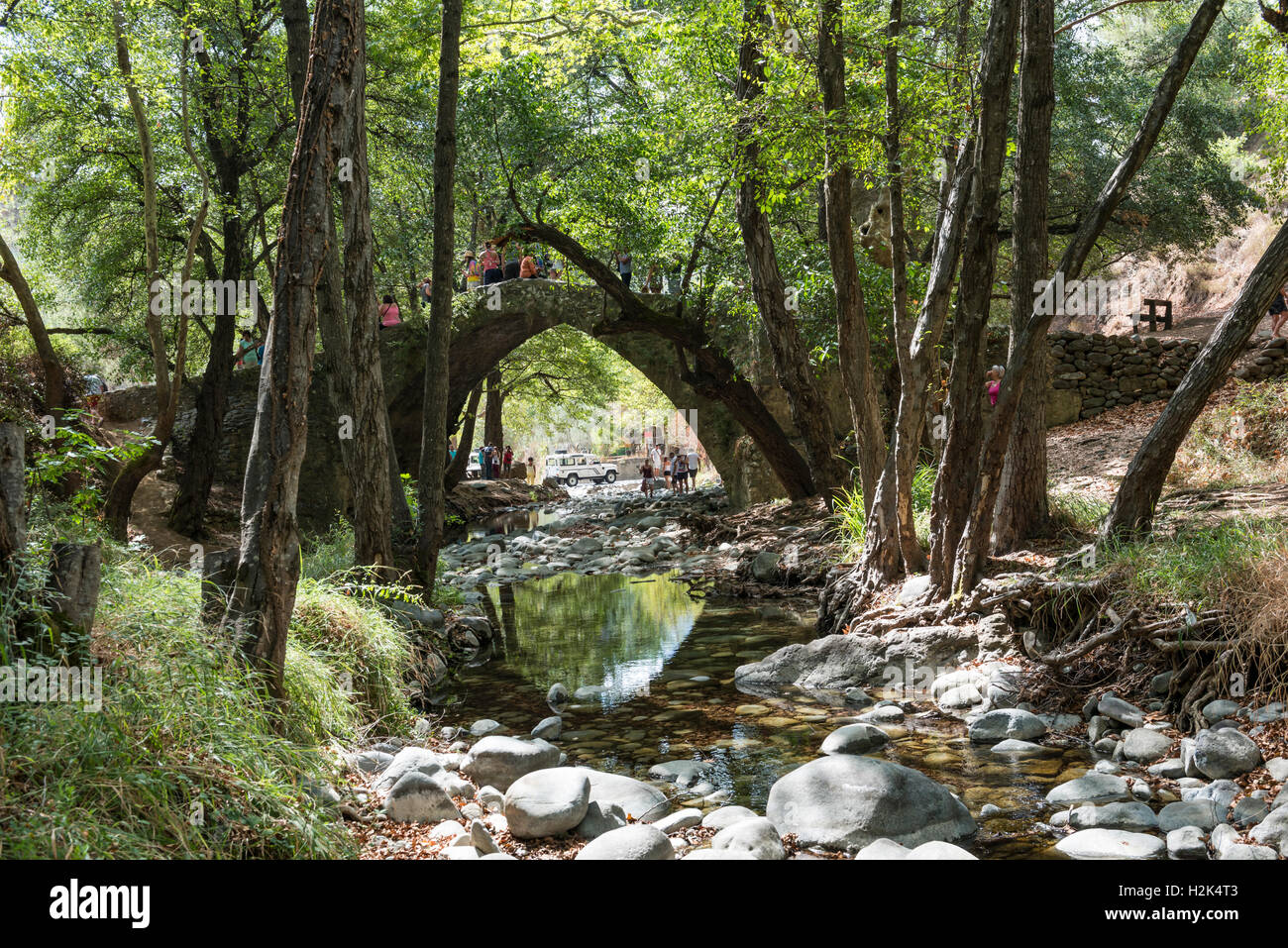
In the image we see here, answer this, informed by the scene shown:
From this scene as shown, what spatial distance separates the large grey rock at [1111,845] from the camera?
3.20 metres

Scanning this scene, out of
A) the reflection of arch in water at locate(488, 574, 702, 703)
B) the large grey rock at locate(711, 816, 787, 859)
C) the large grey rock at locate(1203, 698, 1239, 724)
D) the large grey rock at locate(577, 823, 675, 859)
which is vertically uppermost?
the large grey rock at locate(1203, 698, 1239, 724)

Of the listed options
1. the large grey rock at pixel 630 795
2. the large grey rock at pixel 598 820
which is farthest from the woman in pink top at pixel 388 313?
the large grey rock at pixel 598 820

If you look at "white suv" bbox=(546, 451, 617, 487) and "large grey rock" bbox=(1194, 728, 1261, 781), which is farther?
"white suv" bbox=(546, 451, 617, 487)

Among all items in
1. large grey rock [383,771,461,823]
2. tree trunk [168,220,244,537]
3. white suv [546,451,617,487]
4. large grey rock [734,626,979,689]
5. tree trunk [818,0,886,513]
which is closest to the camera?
large grey rock [383,771,461,823]

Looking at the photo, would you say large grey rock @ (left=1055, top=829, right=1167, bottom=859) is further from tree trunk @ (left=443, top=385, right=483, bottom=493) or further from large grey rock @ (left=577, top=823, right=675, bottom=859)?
tree trunk @ (left=443, top=385, right=483, bottom=493)

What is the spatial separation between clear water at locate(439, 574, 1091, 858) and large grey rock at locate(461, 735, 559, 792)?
39 centimetres

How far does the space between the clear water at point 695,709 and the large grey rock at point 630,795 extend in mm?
219

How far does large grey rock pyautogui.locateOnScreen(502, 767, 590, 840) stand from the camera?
359cm

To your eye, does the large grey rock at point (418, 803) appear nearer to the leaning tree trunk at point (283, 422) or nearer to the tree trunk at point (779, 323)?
the leaning tree trunk at point (283, 422)

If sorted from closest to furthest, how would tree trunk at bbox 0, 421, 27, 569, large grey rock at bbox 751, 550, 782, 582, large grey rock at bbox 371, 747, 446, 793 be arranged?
tree trunk at bbox 0, 421, 27, 569, large grey rock at bbox 371, 747, 446, 793, large grey rock at bbox 751, 550, 782, 582

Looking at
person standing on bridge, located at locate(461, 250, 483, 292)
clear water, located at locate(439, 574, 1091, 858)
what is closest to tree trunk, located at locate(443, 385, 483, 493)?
person standing on bridge, located at locate(461, 250, 483, 292)
